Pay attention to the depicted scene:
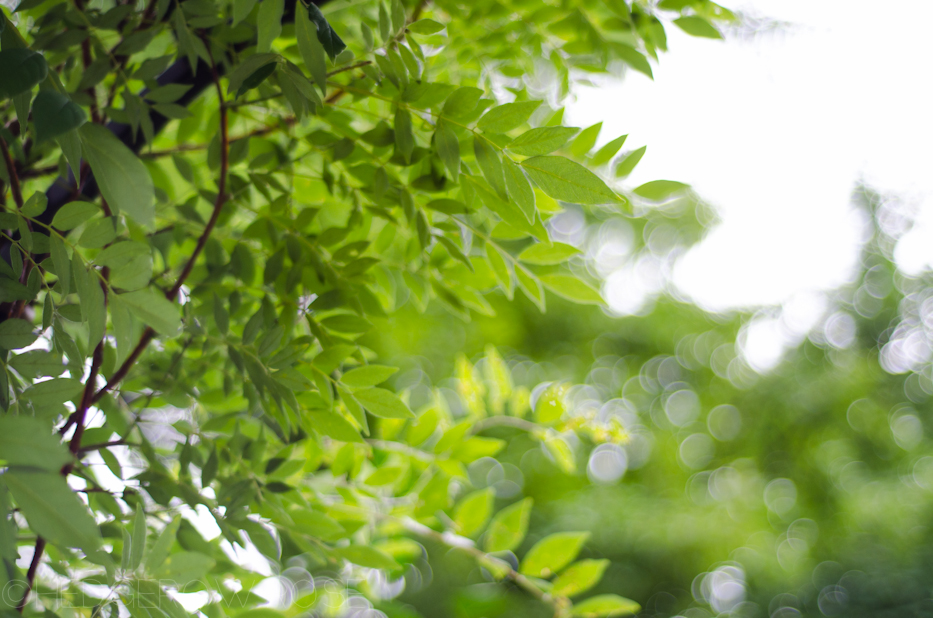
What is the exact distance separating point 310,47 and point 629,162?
15cm

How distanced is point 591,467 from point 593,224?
1.06 meters

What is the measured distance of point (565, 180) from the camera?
0.16m

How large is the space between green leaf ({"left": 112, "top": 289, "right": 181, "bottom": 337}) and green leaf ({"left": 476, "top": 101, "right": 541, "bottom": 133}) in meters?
0.11

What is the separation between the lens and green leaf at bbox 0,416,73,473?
3.3 inches

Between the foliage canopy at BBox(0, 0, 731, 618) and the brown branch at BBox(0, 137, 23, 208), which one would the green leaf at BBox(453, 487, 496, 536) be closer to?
the foliage canopy at BBox(0, 0, 731, 618)

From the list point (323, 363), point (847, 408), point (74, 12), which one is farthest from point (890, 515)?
point (74, 12)

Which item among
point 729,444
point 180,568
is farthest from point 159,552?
point 729,444

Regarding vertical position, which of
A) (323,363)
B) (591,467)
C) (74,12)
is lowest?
(591,467)

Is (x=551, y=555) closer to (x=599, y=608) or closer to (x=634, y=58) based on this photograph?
(x=599, y=608)

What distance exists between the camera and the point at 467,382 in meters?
0.38

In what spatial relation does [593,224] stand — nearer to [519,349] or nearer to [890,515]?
[519,349]

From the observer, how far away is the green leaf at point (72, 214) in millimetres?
151

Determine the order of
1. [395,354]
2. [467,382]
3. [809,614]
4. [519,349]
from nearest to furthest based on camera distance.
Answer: [467,382], [809,614], [395,354], [519,349]

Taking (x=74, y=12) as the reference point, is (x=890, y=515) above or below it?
below
